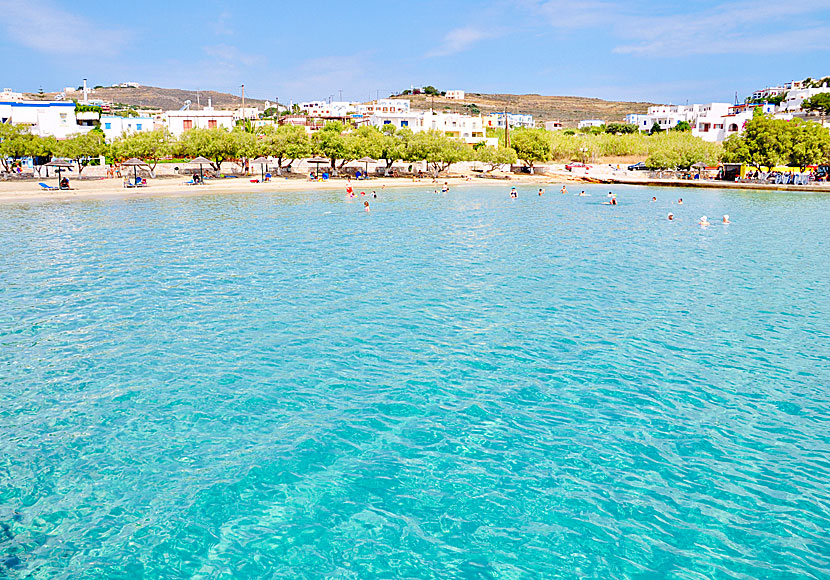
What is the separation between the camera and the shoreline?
53719 millimetres

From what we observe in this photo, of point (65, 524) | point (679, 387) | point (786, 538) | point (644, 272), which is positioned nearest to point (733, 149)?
point (644, 272)

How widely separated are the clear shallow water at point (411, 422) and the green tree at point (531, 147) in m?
74.7

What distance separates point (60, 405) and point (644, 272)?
70.9 feet

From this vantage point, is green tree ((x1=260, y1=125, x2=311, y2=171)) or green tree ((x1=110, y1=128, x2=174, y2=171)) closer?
green tree ((x1=110, y1=128, x2=174, y2=171))

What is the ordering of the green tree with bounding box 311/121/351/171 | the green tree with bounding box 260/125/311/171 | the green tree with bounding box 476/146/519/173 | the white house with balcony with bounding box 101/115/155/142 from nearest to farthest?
the green tree with bounding box 260/125/311/171, the green tree with bounding box 311/121/351/171, the green tree with bounding box 476/146/519/173, the white house with balcony with bounding box 101/115/155/142

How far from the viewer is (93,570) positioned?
7.36 metres

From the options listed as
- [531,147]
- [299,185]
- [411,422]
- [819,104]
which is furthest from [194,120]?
[411,422]

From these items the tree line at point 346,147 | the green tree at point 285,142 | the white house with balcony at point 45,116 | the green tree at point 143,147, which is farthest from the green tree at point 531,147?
the white house with balcony at point 45,116

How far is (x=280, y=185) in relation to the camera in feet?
220

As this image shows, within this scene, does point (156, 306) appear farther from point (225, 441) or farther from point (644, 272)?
point (644, 272)

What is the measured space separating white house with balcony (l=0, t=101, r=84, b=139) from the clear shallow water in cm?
8526

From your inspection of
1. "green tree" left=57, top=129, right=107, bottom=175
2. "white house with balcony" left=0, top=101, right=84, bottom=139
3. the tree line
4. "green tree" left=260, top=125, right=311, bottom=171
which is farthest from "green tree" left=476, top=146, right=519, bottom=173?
"white house with balcony" left=0, top=101, right=84, bottom=139

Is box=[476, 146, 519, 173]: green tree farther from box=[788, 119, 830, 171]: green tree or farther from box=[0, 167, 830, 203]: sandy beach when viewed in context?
box=[788, 119, 830, 171]: green tree

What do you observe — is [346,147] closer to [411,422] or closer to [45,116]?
[45,116]
